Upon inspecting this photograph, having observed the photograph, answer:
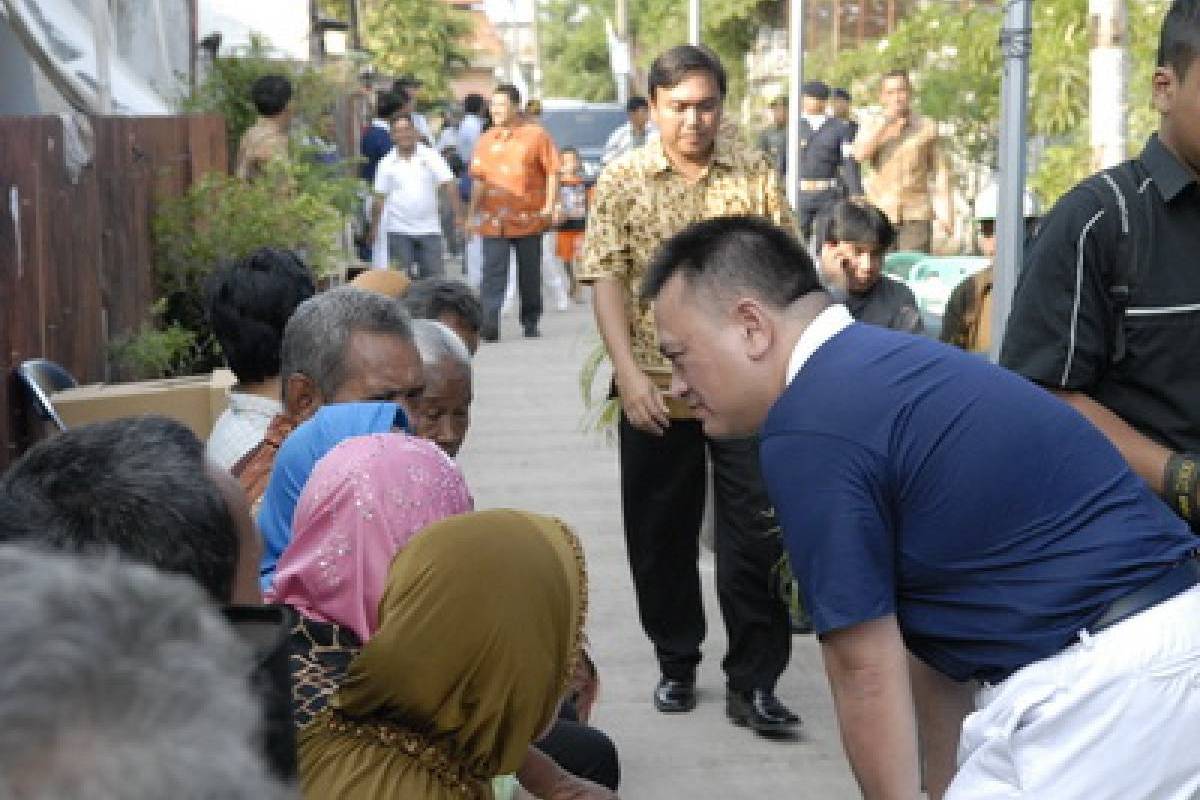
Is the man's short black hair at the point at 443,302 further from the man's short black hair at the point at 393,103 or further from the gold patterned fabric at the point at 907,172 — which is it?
the man's short black hair at the point at 393,103

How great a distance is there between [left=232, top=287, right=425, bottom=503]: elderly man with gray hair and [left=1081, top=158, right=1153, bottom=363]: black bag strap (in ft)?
4.88

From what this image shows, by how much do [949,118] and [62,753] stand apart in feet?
61.1

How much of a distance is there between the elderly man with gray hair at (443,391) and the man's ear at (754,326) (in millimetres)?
1566

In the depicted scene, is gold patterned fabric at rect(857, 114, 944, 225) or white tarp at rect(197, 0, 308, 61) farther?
white tarp at rect(197, 0, 308, 61)

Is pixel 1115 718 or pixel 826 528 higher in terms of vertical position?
pixel 826 528

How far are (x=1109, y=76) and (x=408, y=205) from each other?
21.8 feet

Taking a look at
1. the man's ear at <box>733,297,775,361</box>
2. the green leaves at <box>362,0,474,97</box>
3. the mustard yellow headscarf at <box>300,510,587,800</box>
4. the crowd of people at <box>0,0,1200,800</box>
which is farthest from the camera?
the green leaves at <box>362,0,474,97</box>

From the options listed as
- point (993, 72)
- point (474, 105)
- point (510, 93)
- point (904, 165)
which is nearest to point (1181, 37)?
point (904, 165)

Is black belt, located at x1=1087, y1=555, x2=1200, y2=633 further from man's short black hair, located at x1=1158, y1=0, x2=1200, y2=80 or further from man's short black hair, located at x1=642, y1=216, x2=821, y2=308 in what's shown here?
man's short black hair, located at x1=1158, y1=0, x2=1200, y2=80

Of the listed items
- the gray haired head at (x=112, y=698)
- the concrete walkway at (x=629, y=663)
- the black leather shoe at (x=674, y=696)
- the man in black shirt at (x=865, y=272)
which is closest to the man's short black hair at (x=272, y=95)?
the concrete walkway at (x=629, y=663)

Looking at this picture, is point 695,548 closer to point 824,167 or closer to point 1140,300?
point 1140,300

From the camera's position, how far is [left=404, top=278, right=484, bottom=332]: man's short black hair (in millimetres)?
6152

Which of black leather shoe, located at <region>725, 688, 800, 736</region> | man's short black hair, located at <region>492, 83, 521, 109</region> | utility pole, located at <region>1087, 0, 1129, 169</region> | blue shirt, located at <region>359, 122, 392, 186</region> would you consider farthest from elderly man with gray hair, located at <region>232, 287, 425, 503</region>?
blue shirt, located at <region>359, 122, 392, 186</region>

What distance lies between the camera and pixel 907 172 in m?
14.2
